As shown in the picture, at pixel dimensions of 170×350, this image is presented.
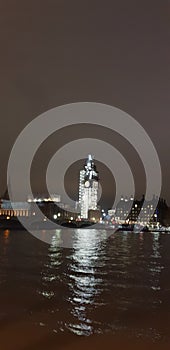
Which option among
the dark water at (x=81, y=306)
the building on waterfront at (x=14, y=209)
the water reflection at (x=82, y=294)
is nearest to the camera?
the dark water at (x=81, y=306)

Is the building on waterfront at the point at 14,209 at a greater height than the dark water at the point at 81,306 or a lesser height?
greater

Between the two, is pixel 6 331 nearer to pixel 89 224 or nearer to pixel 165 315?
pixel 165 315

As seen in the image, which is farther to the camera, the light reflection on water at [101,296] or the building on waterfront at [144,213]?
the building on waterfront at [144,213]

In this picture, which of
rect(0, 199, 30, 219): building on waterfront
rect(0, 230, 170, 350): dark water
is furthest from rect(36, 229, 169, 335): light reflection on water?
rect(0, 199, 30, 219): building on waterfront

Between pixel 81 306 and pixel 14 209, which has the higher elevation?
pixel 14 209

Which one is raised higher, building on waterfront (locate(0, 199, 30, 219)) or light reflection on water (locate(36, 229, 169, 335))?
building on waterfront (locate(0, 199, 30, 219))

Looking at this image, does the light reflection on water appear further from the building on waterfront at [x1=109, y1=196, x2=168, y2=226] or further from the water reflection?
the building on waterfront at [x1=109, y1=196, x2=168, y2=226]

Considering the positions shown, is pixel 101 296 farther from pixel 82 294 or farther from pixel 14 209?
pixel 14 209

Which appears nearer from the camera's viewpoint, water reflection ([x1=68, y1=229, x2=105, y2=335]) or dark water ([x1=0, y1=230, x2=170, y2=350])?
dark water ([x1=0, y1=230, x2=170, y2=350])

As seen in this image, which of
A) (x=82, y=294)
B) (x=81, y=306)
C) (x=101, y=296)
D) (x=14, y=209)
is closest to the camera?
(x=81, y=306)

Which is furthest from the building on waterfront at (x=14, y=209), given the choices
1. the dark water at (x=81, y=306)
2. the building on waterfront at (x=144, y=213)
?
the dark water at (x=81, y=306)

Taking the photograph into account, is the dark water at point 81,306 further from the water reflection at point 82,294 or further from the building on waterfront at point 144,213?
the building on waterfront at point 144,213

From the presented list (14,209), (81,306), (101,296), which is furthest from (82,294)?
(14,209)

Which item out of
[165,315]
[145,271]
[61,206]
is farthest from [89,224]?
[165,315]
